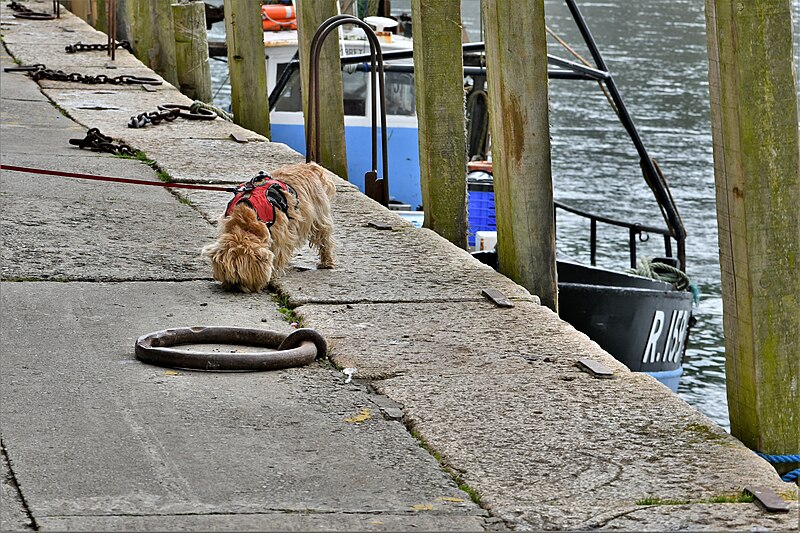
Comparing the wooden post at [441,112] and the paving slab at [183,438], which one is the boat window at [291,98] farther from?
the paving slab at [183,438]

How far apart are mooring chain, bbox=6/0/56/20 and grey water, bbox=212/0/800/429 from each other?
334 centimetres

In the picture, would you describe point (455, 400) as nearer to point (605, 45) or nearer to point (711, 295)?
point (711, 295)

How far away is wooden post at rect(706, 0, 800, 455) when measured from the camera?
15.2 feet

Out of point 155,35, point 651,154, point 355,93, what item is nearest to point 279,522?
point 355,93

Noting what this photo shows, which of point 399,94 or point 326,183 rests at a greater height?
point 399,94

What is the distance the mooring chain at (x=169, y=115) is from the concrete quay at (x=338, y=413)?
3925mm

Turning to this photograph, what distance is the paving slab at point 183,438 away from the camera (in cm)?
400

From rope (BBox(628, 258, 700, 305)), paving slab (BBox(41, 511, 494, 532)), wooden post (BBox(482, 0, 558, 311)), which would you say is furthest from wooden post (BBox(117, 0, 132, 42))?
paving slab (BBox(41, 511, 494, 532))

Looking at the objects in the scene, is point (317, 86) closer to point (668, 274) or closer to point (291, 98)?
point (668, 274)

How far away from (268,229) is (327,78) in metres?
4.10

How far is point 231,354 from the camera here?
531 centimetres

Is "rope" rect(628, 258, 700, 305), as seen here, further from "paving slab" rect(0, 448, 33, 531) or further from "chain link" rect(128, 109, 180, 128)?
"paving slab" rect(0, 448, 33, 531)

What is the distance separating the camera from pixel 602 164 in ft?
89.6

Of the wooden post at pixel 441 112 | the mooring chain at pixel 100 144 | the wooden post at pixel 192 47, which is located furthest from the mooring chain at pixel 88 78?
the wooden post at pixel 441 112
